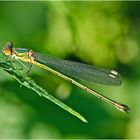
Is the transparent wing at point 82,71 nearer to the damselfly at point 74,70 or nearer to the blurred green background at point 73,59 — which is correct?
the damselfly at point 74,70

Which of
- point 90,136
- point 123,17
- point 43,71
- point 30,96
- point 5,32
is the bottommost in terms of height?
point 90,136

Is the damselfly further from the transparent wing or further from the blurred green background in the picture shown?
the blurred green background

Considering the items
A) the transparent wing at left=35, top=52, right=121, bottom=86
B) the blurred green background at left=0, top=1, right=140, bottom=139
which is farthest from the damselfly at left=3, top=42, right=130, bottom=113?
the blurred green background at left=0, top=1, right=140, bottom=139

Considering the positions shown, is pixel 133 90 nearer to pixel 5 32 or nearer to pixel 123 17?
pixel 123 17

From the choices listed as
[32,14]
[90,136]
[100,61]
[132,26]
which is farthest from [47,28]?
[90,136]

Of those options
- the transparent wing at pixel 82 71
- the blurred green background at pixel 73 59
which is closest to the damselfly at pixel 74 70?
the transparent wing at pixel 82 71

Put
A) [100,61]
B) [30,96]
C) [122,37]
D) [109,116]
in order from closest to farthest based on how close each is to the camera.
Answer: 1. [30,96]
2. [109,116]
3. [100,61]
4. [122,37]
